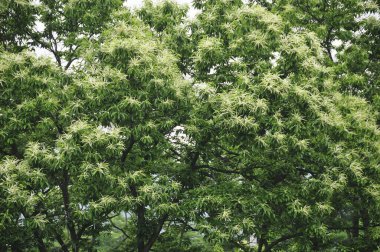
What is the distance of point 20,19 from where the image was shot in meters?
10.5

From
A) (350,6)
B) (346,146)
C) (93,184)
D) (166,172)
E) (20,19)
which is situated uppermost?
(350,6)

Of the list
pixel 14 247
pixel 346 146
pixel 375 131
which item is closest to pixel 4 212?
pixel 14 247

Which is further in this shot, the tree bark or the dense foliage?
the tree bark

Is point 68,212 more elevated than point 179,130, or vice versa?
point 179,130

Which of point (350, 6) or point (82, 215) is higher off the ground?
point (350, 6)

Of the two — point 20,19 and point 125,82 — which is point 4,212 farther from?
point 20,19

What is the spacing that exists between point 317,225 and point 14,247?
654 cm

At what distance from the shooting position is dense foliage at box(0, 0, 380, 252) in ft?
24.4

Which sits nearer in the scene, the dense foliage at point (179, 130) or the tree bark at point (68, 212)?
the dense foliage at point (179, 130)

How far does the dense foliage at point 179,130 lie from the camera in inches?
293

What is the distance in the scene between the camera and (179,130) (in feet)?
29.7

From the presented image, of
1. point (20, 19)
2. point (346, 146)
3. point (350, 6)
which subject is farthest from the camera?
point (350, 6)

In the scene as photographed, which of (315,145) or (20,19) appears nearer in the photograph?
(315,145)

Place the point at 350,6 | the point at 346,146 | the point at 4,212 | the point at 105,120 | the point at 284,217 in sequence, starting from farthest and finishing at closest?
the point at 350,6, the point at 346,146, the point at 284,217, the point at 105,120, the point at 4,212
